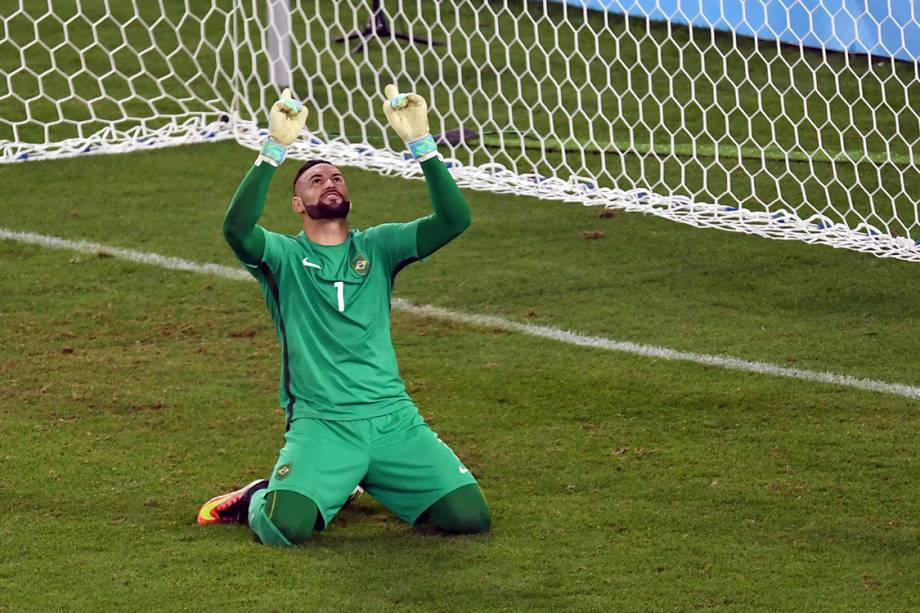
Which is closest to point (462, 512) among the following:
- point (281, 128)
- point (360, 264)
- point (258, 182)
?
point (360, 264)

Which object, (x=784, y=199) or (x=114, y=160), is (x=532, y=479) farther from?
(x=114, y=160)

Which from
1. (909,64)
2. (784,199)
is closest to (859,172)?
(784,199)

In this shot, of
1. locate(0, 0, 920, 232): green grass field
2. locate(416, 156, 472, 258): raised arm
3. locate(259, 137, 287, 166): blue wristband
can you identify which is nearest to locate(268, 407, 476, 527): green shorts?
A: locate(416, 156, 472, 258): raised arm

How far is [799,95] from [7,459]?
22.4 feet

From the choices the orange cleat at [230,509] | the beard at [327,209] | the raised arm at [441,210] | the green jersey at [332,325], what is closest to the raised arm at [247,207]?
the green jersey at [332,325]

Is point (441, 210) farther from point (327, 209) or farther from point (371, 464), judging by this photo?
point (371, 464)

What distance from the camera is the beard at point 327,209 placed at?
529cm

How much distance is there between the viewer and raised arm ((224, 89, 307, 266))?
506 centimetres

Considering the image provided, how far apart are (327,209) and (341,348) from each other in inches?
17.6

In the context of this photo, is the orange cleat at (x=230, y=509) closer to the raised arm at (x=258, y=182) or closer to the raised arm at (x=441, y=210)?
the raised arm at (x=258, y=182)

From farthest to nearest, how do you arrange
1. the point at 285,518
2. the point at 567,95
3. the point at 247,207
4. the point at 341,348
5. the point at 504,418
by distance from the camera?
the point at 567,95 → the point at 504,418 → the point at 341,348 → the point at 247,207 → the point at 285,518

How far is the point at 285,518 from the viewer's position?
4957mm

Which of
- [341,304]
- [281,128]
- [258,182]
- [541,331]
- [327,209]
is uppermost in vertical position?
[281,128]

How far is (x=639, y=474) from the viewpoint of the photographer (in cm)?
562
